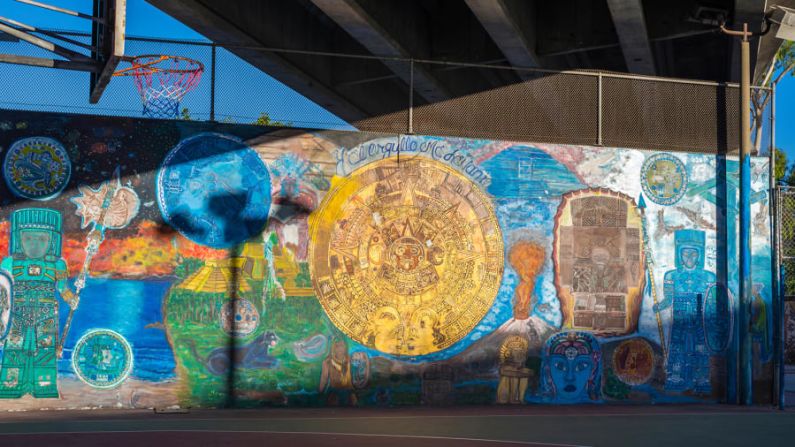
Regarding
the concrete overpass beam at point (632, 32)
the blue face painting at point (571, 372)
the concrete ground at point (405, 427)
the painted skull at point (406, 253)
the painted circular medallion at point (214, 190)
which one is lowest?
the concrete ground at point (405, 427)

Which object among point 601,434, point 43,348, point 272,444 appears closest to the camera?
point 272,444

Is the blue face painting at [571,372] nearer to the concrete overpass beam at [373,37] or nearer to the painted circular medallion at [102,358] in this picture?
the concrete overpass beam at [373,37]

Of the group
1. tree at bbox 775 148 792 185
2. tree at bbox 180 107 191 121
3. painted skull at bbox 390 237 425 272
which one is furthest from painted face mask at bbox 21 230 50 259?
tree at bbox 775 148 792 185

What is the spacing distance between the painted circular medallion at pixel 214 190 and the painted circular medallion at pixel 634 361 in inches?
275

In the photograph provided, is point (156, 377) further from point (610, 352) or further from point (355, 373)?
point (610, 352)

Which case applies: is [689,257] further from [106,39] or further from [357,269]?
[106,39]

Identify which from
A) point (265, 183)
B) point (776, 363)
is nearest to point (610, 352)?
point (776, 363)

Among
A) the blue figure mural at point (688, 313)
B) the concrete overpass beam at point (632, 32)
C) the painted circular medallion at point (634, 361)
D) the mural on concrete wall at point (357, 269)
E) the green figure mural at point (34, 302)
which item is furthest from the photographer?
the blue figure mural at point (688, 313)

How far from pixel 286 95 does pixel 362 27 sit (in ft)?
8.52

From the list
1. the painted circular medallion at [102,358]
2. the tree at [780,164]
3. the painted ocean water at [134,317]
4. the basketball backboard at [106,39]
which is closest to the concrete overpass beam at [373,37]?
the basketball backboard at [106,39]

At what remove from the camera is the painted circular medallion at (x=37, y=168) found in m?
15.6

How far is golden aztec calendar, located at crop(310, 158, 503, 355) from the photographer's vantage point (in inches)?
669

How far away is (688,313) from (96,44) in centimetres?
1155

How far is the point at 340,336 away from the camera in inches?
666
